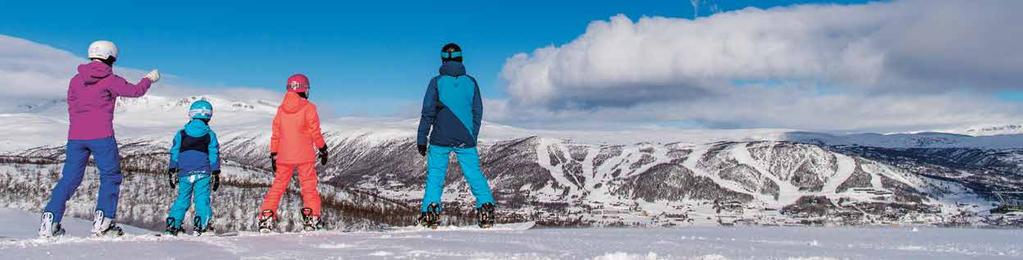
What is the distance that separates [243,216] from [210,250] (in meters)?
122

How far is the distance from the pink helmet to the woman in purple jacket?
8.63 ft

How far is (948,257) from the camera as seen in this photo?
8.61m

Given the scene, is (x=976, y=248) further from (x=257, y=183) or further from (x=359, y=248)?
(x=257, y=183)

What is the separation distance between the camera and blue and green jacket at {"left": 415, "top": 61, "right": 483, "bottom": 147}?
15305 millimetres

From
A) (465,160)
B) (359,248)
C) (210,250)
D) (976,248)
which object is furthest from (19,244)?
(976,248)

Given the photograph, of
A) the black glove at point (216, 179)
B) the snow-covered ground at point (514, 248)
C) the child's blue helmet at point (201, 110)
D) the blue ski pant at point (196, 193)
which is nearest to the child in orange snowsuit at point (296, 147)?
the black glove at point (216, 179)

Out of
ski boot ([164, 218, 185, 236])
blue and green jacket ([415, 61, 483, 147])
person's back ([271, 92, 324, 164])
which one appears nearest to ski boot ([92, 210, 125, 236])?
ski boot ([164, 218, 185, 236])

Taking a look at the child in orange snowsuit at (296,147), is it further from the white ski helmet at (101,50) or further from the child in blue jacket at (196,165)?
the white ski helmet at (101,50)

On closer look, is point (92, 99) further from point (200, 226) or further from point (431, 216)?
point (431, 216)

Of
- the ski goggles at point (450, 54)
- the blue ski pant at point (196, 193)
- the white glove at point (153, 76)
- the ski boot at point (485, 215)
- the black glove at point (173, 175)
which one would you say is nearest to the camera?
the white glove at point (153, 76)

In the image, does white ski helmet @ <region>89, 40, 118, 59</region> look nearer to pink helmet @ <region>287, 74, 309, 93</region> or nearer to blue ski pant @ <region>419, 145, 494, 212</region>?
pink helmet @ <region>287, 74, 309, 93</region>

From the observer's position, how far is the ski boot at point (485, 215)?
15406mm

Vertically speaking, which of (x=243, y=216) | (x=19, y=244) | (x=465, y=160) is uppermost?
(x=465, y=160)

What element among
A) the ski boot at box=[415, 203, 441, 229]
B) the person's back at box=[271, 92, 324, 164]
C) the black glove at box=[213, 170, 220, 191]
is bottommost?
the ski boot at box=[415, 203, 441, 229]
